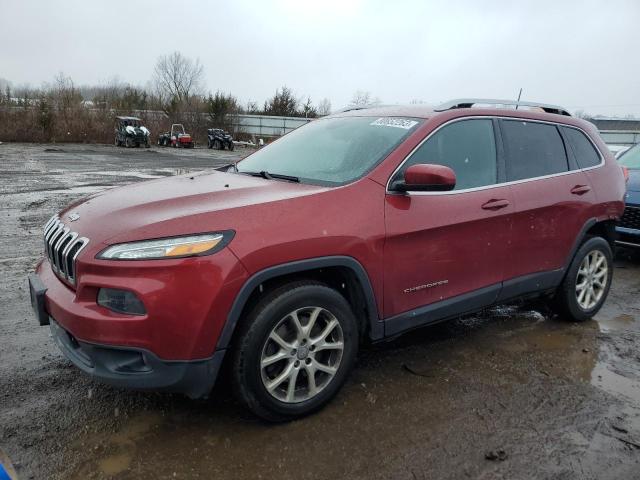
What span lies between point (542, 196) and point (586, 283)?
3.89 ft

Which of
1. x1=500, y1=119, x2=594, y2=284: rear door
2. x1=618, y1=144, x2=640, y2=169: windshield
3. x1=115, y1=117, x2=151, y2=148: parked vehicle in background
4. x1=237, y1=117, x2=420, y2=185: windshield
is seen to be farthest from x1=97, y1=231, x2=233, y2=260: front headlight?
x1=115, y1=117, x2=151, y2=148: parked vehicle in background

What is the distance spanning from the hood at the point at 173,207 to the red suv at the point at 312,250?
0.01 m

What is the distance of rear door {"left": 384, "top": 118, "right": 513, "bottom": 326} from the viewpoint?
9.81 ft

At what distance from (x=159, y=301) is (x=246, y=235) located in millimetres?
514

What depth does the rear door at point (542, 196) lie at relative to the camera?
12.1 feet

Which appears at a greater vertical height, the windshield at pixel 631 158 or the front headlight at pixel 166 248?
the windshield at pixel 631 158

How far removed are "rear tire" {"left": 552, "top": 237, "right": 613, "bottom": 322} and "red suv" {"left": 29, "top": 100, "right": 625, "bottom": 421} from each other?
0.39 ft

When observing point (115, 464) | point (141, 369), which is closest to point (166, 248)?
point (141, 369)

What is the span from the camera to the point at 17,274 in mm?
5203

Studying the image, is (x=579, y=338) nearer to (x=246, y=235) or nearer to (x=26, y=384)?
(x=246, y=235)

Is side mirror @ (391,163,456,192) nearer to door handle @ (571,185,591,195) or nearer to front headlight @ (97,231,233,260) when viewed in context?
front headlight @ (97,231,233,260)

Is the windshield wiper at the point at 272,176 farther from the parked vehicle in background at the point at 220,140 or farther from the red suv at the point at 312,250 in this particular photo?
the parked vehicle in background at the point at 220,140

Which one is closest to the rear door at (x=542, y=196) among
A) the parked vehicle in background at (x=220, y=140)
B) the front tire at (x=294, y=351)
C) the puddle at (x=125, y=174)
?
the front tire at (x=294, y=351)

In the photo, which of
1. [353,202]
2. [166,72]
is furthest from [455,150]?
[166,72]
